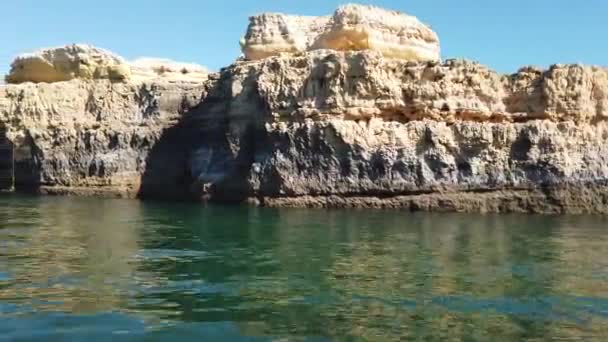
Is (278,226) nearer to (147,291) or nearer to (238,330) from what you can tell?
(147,291)

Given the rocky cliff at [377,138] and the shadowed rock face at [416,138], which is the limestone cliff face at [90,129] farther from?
the shadowed rock face at [416,138]

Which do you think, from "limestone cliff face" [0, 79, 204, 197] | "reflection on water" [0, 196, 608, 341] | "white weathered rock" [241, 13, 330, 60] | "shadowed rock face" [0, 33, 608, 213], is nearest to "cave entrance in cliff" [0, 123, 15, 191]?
"limestone cliff face" [0, 79, 204, 197]

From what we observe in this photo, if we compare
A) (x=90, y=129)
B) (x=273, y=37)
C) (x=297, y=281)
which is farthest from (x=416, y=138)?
(x=297, y=281)

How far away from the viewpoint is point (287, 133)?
1189 inches

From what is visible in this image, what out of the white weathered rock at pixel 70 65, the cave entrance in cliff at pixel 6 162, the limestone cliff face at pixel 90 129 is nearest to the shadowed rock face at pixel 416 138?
the limestone cliff face at pixel 90 129

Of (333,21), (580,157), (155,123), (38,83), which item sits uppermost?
(333,21)

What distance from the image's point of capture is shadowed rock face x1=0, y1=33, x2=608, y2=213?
28328 millimetres

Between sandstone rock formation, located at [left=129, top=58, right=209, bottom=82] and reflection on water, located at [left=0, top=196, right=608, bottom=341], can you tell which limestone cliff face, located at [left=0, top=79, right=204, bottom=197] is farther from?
reflection on water, located at [left=0, top=196, right=608, bottom=341]

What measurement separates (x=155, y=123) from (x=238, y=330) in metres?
29.8

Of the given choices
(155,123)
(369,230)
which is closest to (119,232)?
(369,230)

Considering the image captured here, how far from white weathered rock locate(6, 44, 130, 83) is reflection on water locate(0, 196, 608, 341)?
2030 cm

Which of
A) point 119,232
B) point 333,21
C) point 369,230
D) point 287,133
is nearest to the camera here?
point 119,232

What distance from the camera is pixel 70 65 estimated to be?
134ft

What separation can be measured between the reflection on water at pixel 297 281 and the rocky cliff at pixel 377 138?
728 centimetres
